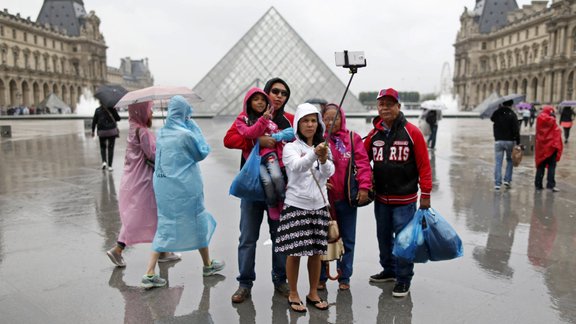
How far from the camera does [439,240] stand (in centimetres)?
304

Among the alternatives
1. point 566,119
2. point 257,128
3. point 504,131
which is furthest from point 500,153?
point 566,119

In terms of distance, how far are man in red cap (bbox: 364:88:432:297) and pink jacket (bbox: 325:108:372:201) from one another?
7.4 inches


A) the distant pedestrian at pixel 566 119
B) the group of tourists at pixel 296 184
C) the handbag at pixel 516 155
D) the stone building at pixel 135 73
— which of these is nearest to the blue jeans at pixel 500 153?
the handbag at pixel 516 155

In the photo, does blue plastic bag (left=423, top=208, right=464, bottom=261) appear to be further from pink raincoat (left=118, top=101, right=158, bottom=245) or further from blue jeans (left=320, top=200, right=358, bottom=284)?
pink raincoat (left=118, top=101, right=158, bottom=245)

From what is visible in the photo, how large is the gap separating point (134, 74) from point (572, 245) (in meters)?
143

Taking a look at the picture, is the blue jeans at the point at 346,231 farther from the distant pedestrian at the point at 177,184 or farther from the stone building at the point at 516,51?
the stone building at the point at 516,51

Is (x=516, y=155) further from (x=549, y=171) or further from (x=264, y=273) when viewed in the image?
(x=264, y=273)

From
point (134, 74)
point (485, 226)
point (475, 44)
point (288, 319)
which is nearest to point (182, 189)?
point (288, 319)

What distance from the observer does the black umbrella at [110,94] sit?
21.9ft

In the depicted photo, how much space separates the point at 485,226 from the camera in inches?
200

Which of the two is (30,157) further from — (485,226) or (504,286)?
(504,286)

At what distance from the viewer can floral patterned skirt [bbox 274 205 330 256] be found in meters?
2.89

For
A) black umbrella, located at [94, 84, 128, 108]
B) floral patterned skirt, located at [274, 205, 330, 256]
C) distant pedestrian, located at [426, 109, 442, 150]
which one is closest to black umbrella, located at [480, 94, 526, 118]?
distant pedestrian, located at [426, 109, 442, 150]

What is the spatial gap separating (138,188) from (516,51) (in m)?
78.9
